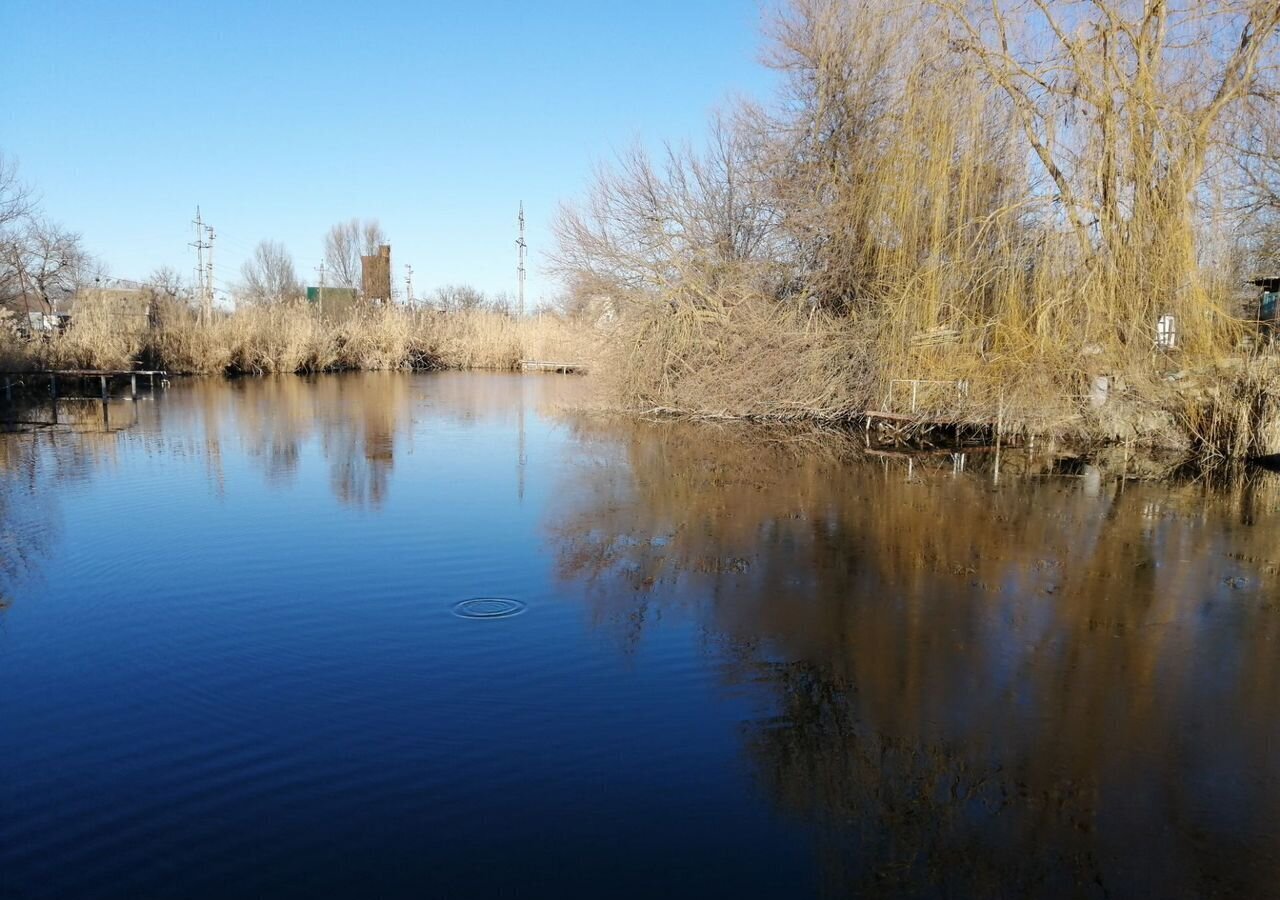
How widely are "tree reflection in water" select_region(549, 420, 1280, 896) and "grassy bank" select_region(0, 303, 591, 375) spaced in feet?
44.9

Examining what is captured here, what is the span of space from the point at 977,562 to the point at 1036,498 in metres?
3.21

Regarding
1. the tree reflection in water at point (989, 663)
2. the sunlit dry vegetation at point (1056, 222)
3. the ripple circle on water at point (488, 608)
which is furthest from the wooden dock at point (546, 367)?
the ripple circle on water at point (488, 608)

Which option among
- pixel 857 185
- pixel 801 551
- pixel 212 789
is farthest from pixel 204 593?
pixel 857 185

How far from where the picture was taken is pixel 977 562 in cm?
713

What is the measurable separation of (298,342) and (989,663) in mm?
31515

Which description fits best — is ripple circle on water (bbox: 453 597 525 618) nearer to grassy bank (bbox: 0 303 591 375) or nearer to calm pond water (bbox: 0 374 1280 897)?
calm pond water (bbox: 0 374 1280 897)

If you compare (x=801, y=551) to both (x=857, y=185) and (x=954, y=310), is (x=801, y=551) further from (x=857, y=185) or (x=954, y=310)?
(x=857, y=185)

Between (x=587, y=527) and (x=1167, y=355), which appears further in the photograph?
(x=1167, y=355)

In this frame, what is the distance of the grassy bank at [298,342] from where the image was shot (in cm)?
2452

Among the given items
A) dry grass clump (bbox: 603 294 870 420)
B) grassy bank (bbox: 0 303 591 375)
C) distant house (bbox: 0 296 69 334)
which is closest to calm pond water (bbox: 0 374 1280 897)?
dry grass clump (bbox: 603 294 870 420)

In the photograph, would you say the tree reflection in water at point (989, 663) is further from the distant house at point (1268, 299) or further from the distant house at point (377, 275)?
the distant house at point (377, 275)

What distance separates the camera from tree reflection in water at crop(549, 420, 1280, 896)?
10.9ft

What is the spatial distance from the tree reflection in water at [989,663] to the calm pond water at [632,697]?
0.07ft

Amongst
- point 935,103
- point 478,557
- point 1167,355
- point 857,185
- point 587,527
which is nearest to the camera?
point 478,557
